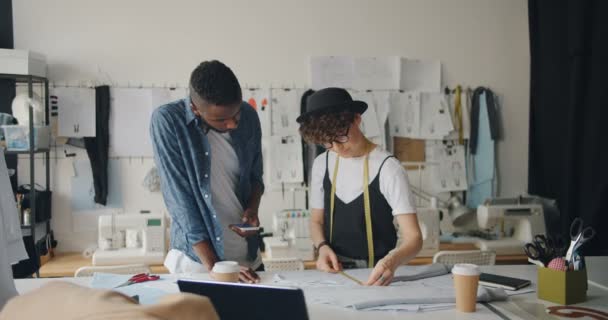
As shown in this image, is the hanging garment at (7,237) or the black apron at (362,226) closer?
the hanging garment at (7,237)

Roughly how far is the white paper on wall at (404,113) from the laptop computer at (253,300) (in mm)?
3410

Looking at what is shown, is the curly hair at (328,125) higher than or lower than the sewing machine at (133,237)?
higher

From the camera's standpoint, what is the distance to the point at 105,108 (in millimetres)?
4102

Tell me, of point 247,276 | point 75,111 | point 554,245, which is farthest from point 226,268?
point 75,111

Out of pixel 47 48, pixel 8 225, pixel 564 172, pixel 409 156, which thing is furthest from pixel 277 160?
pixel 8 225

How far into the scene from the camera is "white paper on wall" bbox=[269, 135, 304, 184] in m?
4.38

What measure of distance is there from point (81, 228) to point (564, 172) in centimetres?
368

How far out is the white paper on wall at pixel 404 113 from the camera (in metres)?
4.49

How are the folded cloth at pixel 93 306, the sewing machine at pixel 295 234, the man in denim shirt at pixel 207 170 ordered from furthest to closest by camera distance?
the sewing machine at pixel 295 234
the man in denim shirt at pixel 207 170
the folded cloth at pixel 93 306

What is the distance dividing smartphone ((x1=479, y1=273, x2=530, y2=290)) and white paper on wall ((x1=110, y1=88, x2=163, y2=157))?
2.89 metres

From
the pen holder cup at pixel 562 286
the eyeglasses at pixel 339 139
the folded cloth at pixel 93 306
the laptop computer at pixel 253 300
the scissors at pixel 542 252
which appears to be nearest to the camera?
the folded cloth at pixel 93 306

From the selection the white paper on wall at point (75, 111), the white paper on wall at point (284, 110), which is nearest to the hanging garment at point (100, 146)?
the white paper on wall at point (75, 111)

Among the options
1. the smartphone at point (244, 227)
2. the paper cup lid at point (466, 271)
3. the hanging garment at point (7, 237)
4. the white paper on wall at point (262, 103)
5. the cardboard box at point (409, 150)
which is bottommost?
the paper cup lid at point (466, 271)

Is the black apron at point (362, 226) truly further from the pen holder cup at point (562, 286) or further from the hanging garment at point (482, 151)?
the hanging garment at point (482, 151)
